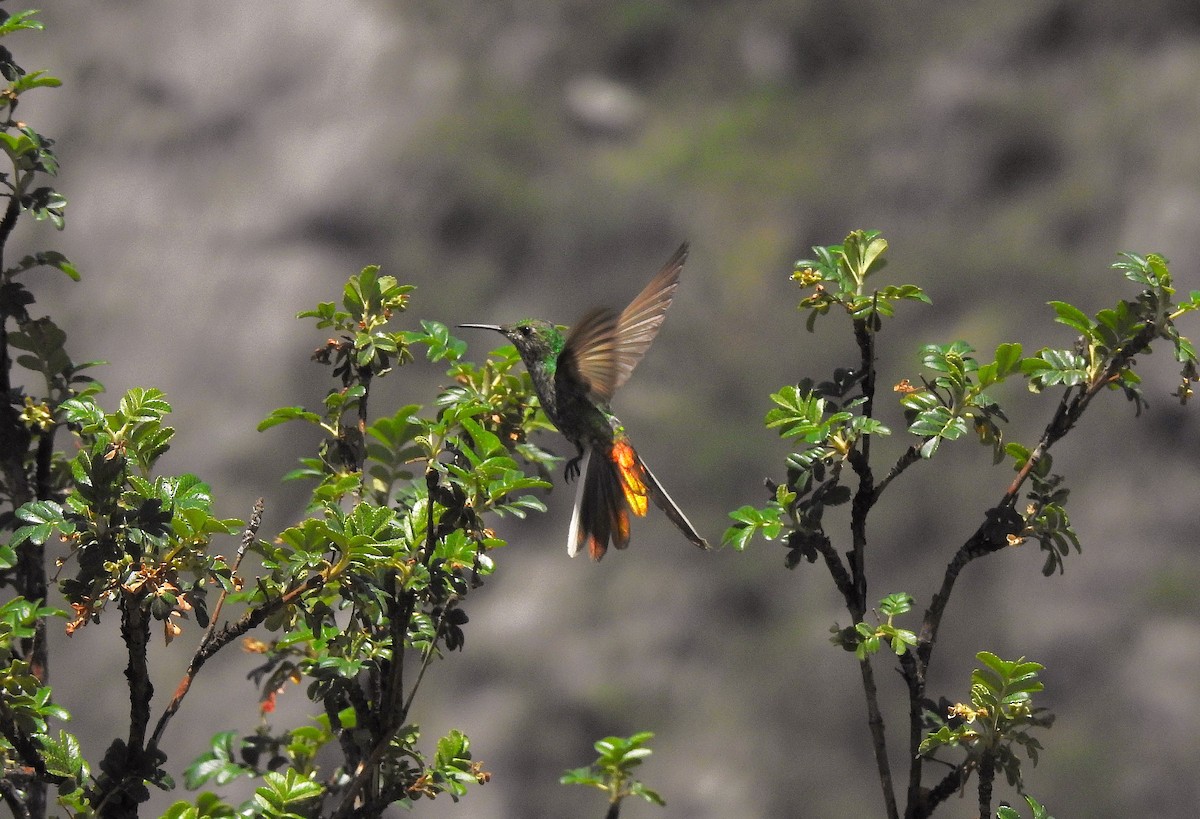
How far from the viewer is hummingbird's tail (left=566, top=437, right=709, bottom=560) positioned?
1.70 meters

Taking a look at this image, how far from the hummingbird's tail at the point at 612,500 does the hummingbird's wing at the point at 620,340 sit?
155mm

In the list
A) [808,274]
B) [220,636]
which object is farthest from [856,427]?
[220,636]

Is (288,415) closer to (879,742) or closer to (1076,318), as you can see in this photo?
(879,742)

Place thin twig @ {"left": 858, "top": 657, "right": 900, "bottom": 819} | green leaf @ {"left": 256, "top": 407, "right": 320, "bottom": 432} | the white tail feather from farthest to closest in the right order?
the white tail feather
green leaf @ {"left": 256, "top": 407, "right": 320, "bottom": 432}
thin twig @ {"left": 858, "top": 657, "right": 900, "bottom": 819}

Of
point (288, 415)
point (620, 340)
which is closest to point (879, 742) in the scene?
point (620, 340)

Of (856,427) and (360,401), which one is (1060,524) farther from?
(360,401)

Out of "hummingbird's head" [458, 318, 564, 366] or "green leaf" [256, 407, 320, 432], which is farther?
"hummingbird's head" [458, 318, 564, 366]

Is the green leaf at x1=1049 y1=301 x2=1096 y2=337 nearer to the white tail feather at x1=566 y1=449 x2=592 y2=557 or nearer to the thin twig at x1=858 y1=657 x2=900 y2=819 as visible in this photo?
the thin twig at x1=858 y1=657 x2=900 y2=819

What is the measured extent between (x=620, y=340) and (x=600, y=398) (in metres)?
0.12

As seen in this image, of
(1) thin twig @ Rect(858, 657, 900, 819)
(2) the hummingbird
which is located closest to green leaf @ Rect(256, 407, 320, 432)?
(2) the hummingbird

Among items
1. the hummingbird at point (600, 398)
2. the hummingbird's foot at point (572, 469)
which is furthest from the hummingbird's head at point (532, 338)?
the hummingbird's foot at point (572, 469)

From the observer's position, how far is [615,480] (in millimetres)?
1795

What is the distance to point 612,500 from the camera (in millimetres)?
1768

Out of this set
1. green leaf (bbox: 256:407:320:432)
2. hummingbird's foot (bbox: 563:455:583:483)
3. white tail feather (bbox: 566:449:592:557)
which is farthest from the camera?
hummingbird's foot (bbox: 563:455:583:483)
